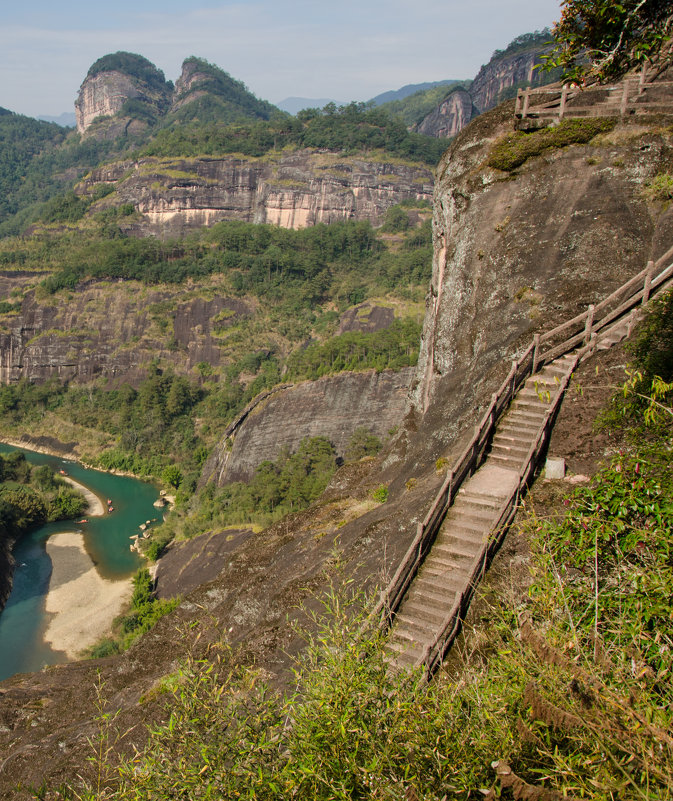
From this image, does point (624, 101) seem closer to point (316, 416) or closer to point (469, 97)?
point (316, 416)

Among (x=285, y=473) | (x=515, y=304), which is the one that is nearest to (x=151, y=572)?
(x=285, y=473)

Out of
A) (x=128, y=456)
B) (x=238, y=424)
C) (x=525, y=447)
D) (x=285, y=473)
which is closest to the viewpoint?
(x=525, y=447)

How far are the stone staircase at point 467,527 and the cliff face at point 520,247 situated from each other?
140cm

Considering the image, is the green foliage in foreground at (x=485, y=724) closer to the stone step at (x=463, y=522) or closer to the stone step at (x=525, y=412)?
the stone step at (x=463, y=522)

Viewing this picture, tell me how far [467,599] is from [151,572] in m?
45.8

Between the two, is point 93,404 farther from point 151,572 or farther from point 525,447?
point 525,447

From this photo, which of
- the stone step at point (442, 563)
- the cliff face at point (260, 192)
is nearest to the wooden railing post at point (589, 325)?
the stone step at point (442, 563)

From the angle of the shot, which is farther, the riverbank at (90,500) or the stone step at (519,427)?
the riverbank at (90,500)

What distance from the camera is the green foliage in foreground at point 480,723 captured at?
16.0 ft

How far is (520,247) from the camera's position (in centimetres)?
1831

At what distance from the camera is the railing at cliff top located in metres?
10.7

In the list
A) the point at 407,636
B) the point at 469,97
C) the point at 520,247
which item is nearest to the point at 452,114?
the point at 469,97

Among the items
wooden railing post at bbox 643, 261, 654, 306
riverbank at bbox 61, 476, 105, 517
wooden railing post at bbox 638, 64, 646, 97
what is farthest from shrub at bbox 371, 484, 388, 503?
riverbank at bbox 61, 476, 105, 517

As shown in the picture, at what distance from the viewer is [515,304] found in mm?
17203
